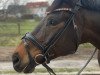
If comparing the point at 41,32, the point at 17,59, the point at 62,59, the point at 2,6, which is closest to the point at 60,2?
the point at 41,32

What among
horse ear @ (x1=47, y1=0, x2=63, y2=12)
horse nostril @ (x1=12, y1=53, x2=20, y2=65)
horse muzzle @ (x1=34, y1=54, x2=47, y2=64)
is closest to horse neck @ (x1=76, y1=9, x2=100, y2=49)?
horse ear @ (x1=47, y1=0, x2=63, y2=12)

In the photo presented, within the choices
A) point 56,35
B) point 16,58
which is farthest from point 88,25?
point 16,58

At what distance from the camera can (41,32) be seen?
3232mm

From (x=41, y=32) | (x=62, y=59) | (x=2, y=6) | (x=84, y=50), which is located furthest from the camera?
(x=2, y=6)

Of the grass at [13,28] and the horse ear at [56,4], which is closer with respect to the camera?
the horse ear at [56,4]

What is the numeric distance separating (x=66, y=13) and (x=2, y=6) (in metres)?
22.7

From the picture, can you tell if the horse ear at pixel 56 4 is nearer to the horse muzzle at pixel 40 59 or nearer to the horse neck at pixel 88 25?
the horse neck at pixel 88 25

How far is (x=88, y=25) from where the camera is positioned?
330 centimetres

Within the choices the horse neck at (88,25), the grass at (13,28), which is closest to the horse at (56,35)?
the horse neck at (88,25)

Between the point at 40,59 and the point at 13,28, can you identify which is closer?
the point at 40,59

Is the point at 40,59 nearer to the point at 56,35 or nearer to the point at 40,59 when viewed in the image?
the point at 40,59

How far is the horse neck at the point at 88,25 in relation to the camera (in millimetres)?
3268

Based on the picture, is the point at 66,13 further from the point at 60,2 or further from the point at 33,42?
the point at 33,42

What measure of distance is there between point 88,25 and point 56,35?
34cm
